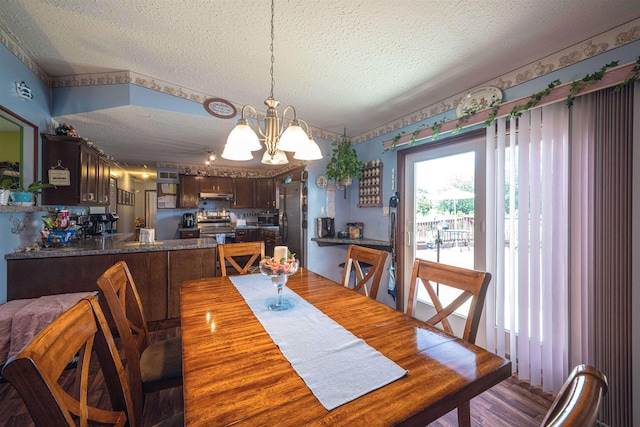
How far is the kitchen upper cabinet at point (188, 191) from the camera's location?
5695 millimetres

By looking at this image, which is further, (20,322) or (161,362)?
(20,322)

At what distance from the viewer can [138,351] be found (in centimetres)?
132

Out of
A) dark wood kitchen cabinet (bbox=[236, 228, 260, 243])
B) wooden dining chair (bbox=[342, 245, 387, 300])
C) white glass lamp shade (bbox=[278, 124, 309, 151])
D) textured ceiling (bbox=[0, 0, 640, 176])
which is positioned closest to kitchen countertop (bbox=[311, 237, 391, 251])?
wooden dining chair (bbox=[342, 245, 387, 300])

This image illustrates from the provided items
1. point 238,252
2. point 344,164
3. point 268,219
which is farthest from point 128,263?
point 268,219

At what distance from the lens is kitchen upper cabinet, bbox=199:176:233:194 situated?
5.87 metres

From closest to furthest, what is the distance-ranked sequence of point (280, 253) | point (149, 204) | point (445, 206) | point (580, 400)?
point (580, 400) < point (280, 253) < point (445, 206) < point (149, 204)

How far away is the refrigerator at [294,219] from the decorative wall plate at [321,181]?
263 millimetres

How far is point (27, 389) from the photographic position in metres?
0.52

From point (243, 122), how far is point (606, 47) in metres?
2.29

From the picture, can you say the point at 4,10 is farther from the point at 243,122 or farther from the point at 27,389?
the point at 27,389

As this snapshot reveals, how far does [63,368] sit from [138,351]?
78 cm

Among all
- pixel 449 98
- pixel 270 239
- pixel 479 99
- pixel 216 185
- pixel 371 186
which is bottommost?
pixel 270 239

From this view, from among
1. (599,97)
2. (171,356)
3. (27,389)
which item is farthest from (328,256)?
(27,389)

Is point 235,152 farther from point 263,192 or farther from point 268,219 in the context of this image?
point 263,192
